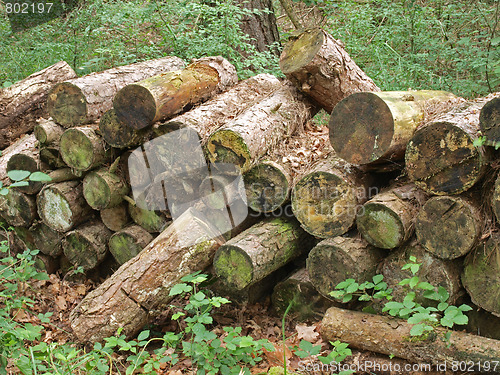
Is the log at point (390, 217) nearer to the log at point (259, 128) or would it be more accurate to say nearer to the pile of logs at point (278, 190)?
the pile of logs at point (278, 190)

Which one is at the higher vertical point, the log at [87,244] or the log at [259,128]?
the log at [259,128]

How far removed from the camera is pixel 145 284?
141 inches

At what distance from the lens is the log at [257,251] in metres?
3.39

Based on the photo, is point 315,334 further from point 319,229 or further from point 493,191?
point 493,191

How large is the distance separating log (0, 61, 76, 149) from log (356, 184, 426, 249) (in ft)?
14.0

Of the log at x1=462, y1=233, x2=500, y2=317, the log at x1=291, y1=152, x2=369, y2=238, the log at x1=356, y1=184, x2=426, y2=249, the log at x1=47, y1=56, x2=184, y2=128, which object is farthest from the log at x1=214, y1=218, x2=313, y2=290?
the log at x1=47, y1=56, x2=184, y2=128

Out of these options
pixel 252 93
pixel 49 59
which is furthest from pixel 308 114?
pixel 49 59

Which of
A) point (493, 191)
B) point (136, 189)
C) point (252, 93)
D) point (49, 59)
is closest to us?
point (493, 191)

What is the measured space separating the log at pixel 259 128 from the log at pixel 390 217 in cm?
105

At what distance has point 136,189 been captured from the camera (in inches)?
169

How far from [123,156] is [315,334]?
2456 mm

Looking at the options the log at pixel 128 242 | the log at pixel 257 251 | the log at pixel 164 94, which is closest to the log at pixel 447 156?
the log at pixel 257 251

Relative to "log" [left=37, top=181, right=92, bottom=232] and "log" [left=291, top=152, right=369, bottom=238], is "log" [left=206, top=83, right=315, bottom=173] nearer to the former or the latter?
"log" [left=291, top=152, right=369, bottom=238]

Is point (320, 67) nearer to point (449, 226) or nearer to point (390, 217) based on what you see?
point (390, 217)
